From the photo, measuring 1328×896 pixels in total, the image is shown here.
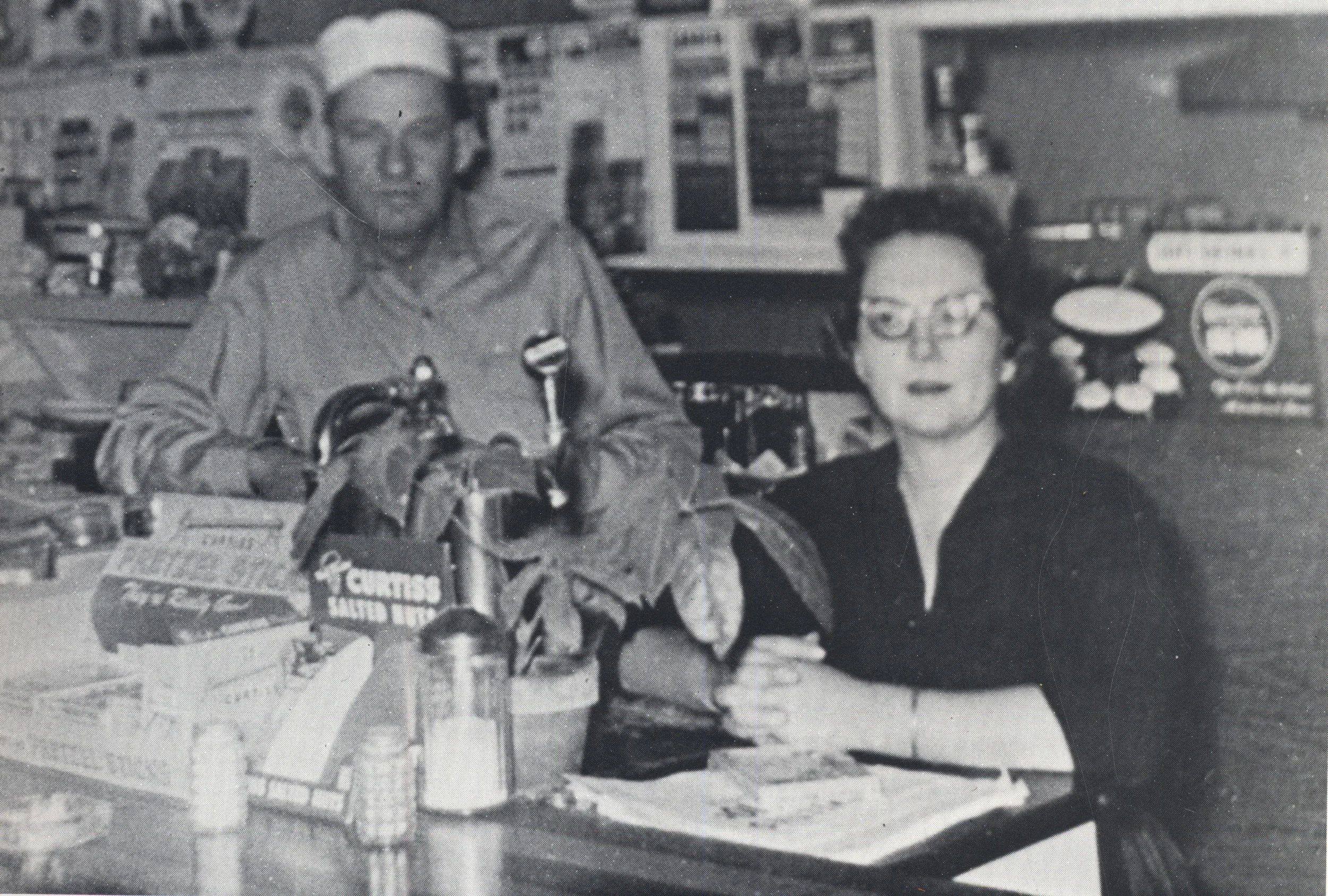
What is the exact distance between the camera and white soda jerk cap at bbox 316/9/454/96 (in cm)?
298

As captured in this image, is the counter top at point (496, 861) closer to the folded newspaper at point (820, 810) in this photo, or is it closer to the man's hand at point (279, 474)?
the folded newspaper at point (820, 810)

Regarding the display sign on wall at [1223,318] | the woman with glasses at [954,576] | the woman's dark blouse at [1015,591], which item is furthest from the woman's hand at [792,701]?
Result: the display sign on wall at [1223,318]

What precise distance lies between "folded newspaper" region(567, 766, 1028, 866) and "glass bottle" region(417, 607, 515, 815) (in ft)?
0.30

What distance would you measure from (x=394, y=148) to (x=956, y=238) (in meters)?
1.17

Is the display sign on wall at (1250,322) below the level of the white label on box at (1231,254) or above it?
below

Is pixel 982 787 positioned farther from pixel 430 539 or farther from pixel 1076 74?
pixel 1076 74

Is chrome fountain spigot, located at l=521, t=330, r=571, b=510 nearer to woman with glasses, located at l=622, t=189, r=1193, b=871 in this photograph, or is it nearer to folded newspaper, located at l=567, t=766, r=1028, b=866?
folded newspaper, located at l=567, t=766, r=1028, b=866

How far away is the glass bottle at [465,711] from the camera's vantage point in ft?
4.55

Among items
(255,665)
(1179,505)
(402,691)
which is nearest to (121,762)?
(255,665)

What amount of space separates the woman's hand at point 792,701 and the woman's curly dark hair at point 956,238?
2.09 feet

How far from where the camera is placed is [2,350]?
3.91 m

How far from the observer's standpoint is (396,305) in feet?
10.2

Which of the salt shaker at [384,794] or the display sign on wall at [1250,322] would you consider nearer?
the salt shaker at [384,794]

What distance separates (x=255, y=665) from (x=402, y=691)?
152mm
